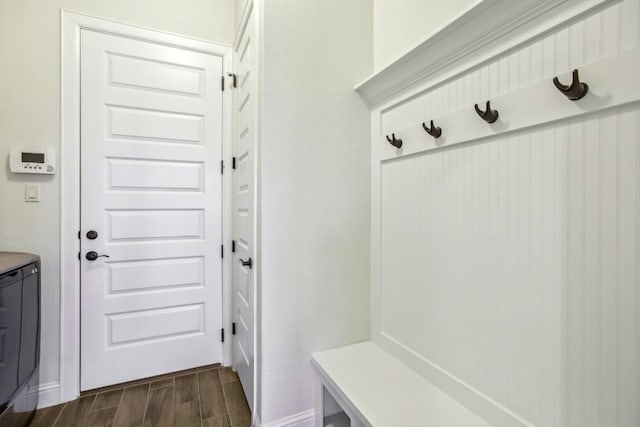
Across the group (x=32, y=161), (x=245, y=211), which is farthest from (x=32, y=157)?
(x=245, y=211)

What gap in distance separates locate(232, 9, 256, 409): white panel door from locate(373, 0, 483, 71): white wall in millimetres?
682

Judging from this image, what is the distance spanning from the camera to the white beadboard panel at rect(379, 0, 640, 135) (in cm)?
71

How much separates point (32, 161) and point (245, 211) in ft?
4.10

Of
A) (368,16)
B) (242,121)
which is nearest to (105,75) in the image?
(242,121)

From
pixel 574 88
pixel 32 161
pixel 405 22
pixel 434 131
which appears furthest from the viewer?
pixel 32 161

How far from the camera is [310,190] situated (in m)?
1.50

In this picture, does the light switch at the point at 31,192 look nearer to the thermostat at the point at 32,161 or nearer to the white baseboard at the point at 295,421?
the thermostat at the point at 32,161

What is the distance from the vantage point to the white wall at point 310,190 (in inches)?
55.5

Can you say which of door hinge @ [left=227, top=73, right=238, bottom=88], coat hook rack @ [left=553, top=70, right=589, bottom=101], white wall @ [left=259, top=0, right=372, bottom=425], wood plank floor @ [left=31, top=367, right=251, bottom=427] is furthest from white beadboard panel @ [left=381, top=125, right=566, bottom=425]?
door hinge @ [left=227, top=73, right=238, bottom=88]

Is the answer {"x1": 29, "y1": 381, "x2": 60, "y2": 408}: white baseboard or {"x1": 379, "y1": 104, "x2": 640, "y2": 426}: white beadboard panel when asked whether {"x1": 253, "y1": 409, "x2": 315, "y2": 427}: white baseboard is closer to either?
{"x1": 379, "y1": 104, "x2": 640, "y2": 426}: white beadboard panel

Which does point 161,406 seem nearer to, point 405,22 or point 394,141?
point 394,141

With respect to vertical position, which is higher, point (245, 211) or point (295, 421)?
point (245, 211)

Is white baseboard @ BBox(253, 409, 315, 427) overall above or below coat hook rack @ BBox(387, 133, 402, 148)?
below

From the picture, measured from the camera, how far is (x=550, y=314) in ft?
2.79
